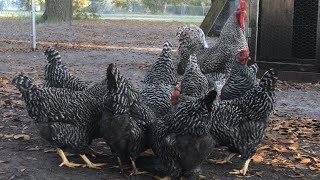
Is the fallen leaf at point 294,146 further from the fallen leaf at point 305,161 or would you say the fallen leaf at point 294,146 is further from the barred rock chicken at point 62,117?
the barred rock chicken at point 62,117

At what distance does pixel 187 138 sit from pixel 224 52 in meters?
3.48

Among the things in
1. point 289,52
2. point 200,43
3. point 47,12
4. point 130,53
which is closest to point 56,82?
point 200,43

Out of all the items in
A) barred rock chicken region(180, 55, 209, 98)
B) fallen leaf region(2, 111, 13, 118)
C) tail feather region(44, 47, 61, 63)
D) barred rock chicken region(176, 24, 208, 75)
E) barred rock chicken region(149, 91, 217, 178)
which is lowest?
fallen leaf region(2, 111, 13, 118)

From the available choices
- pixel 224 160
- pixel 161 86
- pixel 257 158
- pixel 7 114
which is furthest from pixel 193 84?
pixel 7 114

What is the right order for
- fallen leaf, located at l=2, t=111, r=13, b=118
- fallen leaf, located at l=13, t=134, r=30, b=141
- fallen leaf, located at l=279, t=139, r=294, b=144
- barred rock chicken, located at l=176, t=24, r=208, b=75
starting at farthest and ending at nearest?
barred rock chicken, located at l=176, t=24, r=208, b=75 → fallen leaf, located at l=2, t=111, r=13, b=118 → fallen leaf, located at l=279, t=139, r=294, b=144 → fallen leaf, located at l=13, t=134, r=30, b=141

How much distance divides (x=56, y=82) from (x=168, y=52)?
1.41 meters

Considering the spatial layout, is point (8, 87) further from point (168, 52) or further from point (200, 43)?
point (168, 52)

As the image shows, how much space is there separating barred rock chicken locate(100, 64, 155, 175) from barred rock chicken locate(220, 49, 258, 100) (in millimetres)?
1408

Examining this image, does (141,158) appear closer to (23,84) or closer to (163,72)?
(163,72)

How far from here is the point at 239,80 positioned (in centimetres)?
571

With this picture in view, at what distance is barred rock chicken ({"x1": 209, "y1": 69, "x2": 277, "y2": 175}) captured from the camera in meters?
4.84

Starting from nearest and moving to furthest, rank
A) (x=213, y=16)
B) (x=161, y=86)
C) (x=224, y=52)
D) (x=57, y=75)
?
(x=161, y=86) < (x=57, y=75) < (x=224, y=52) < (x=213, y=16)

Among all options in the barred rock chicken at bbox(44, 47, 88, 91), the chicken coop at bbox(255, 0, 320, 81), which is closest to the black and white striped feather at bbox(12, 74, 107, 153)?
the barred rock chicken at bbox(44, 47, 88, 91)

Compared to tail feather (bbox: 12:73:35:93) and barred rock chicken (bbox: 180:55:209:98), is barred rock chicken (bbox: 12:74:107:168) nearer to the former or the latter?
tail feather (bbox: 12:73:35:93)
